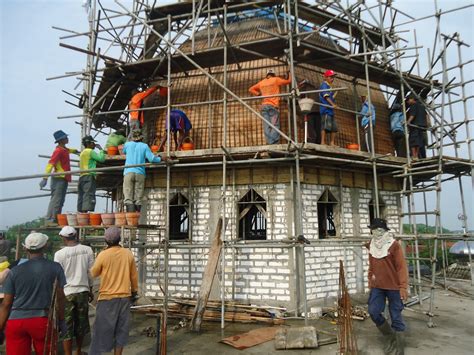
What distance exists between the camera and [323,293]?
9500mm

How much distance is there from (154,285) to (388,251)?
661 centimetres

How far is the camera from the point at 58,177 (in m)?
9.02

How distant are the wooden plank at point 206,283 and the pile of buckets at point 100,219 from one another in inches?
75.2

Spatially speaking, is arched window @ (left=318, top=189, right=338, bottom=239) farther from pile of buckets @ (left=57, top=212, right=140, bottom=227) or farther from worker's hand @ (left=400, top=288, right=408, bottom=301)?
pile of buckets @ (left=57, top=212, right=140, bottom=227)

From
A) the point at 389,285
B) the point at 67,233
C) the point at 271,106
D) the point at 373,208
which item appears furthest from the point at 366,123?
the point at 67,233

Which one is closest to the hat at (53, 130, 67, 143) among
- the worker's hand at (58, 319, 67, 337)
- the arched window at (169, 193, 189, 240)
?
the arched window at (169, 193, 189, 240)

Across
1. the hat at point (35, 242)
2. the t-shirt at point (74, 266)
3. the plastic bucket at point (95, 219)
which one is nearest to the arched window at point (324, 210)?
the plastic bucket at point (95, 219)

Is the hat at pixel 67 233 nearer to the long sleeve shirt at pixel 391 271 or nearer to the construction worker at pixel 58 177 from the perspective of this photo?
the construction worker at pixel 58 177

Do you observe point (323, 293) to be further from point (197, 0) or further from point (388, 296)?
point (197, 0)

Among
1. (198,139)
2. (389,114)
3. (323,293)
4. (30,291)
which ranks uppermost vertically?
(389,114)

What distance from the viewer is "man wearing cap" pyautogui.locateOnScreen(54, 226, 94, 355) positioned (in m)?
5.69

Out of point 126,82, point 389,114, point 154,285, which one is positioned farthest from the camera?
point 389,114

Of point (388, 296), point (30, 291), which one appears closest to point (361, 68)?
point (388, 296)

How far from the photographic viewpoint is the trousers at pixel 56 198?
29.7 feet
